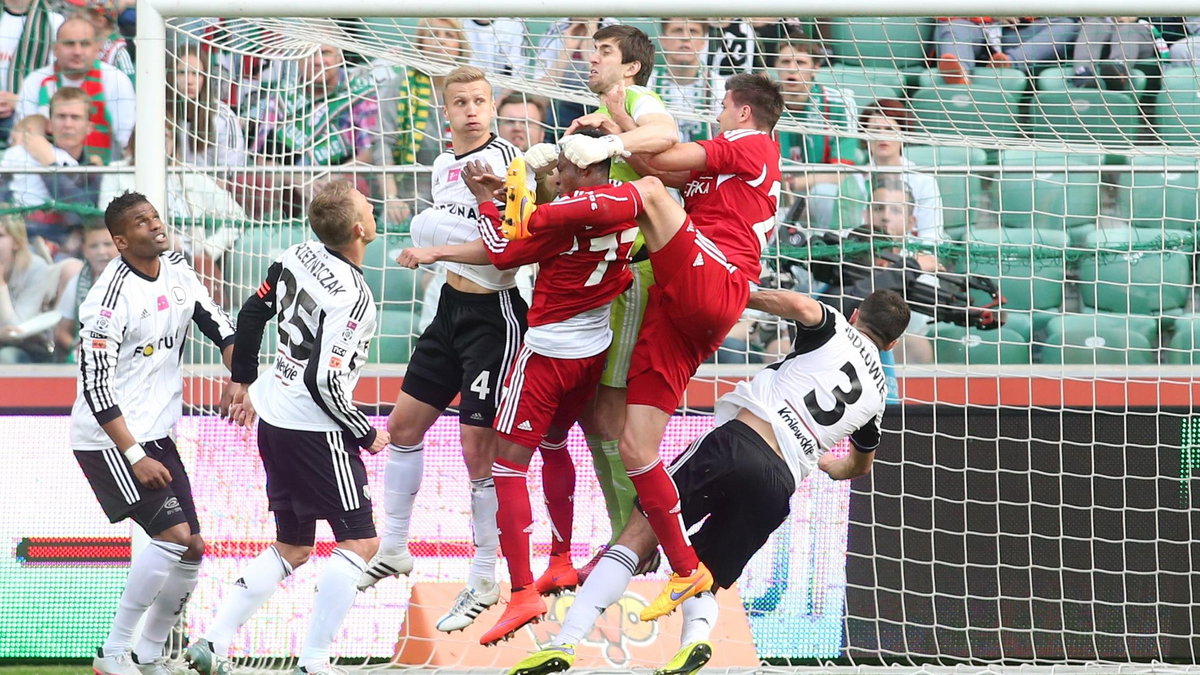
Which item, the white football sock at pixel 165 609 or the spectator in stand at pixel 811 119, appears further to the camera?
the spectator in stand at pixel 811 119

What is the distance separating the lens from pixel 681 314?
5023mm

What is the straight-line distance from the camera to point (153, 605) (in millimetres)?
5812

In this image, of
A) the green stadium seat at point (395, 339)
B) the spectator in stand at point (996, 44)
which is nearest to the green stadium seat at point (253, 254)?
the green stadium seat at point (395, 339)

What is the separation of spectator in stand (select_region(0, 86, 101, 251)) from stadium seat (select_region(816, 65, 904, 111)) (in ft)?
15.4

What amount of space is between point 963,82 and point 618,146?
375 centimetres

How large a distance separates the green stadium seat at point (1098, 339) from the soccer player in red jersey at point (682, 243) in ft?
12.6

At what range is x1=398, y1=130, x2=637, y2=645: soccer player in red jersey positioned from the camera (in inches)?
198

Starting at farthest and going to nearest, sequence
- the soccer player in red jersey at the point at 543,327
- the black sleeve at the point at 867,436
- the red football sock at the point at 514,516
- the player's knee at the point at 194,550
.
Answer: the player's knee at the point at 194,550 < the black sleeve at the point at 867,436 < the red football sock at the point at 514,516 < the soccer player in red jersey at the point at 543,327

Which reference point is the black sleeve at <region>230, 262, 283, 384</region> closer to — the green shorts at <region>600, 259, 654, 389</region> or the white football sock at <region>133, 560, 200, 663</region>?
the white football sock at <region>133, 560, 200, 663</region>

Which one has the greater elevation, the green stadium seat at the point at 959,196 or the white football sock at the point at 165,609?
the green stadium seat at the point at 959,196

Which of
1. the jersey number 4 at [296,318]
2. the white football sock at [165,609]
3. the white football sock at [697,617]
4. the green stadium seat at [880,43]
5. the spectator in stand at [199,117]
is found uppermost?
the green stadium seat at [880,43]

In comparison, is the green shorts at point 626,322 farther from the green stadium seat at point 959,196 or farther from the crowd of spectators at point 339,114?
the green stadium seat at point 959,196

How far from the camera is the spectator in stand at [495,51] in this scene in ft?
24.0

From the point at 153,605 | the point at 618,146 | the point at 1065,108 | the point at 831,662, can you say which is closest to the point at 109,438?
the point at 153,605
